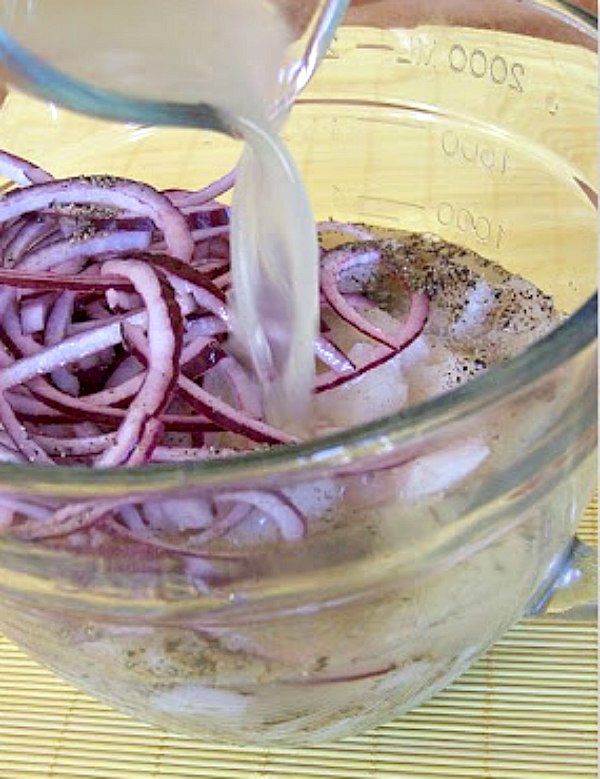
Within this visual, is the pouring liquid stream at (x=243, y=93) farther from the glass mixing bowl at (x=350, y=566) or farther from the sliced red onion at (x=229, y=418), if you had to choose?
the glass mixing bowl at (x=350, y=566)

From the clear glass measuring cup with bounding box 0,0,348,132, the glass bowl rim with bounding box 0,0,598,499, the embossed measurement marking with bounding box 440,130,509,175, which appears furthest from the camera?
the embossed measurement marking with bounding box 440,130,509,175

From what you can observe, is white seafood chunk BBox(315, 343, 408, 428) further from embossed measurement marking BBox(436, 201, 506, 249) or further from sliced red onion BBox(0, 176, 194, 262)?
embossed measurement marking BBox(436, 201, 506, 249)

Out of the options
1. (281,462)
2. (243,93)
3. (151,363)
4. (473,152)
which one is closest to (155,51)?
(243,93)

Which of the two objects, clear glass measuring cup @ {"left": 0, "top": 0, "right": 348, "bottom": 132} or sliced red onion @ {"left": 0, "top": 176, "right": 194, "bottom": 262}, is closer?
clear glass measuring cup @ {"left": 0, "top": 0, "right": 348, "bottom": 132}

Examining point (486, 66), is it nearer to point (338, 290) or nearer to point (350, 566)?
point (338, 290)

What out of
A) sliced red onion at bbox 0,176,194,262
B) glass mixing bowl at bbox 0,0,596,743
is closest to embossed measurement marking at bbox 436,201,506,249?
glass mixing bowl at bbox 0,0,596,743
